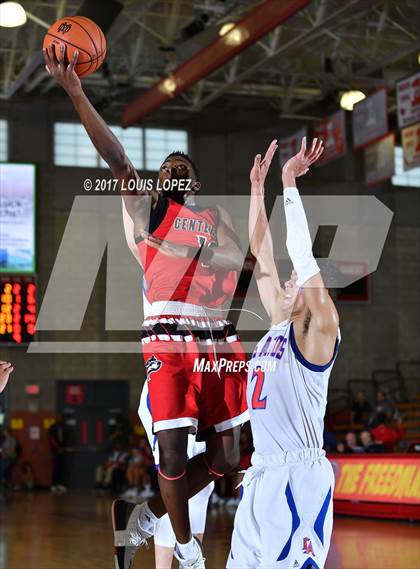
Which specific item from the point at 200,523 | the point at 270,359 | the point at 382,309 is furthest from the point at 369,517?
the point at 382,309

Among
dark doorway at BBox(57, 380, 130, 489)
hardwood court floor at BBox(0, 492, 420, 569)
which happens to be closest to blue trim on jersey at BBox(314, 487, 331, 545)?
hardwood court floor at BBox(0, 492, 420, 569)

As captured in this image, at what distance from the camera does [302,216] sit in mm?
4363

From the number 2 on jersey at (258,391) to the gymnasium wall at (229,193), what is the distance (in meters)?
17.7

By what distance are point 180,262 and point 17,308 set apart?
12.8 m

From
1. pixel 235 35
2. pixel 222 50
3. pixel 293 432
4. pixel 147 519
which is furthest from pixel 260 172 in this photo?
pixel 222 50

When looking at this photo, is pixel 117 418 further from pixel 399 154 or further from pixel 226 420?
pixel 226 420

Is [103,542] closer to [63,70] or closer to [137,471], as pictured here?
[63,70]

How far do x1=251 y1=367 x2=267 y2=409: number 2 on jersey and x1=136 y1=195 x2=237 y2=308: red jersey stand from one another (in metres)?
0.96

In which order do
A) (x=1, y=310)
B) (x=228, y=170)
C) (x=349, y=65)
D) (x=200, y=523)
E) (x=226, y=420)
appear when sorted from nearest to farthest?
(x=226, y=420) < (x=200, y=523) < (x=1, y=310) < (x=349, y=65) < (x=228, y=170)

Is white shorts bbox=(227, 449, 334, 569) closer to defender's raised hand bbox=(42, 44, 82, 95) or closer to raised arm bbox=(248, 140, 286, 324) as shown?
raised arm bbox=(248, 140, 286, 324)

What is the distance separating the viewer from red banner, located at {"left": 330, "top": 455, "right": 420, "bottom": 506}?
1205cm

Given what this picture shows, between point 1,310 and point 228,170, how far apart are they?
29.0ft

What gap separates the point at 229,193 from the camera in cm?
2480

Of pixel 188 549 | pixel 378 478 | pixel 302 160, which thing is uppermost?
pixel 302 160
